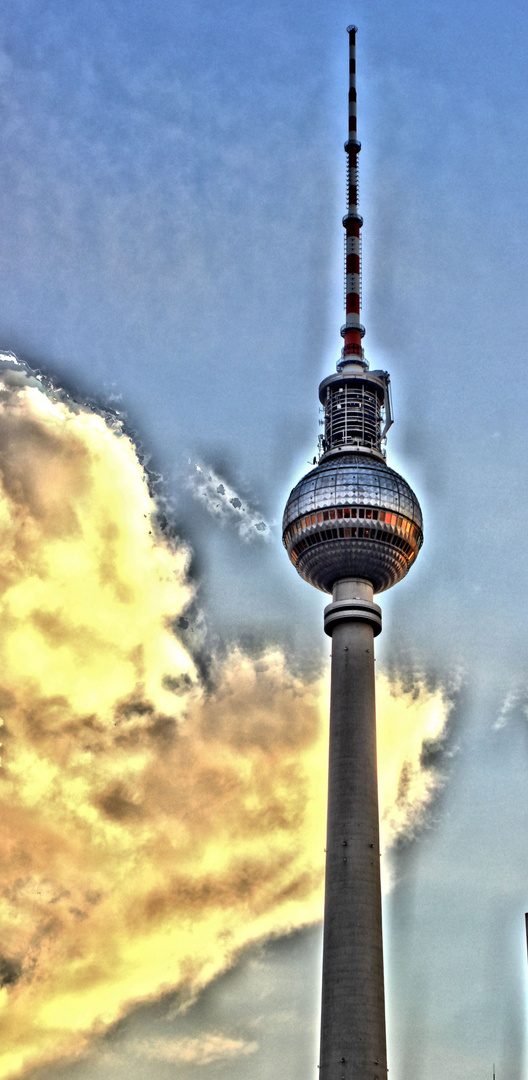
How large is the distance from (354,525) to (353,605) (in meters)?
9.08

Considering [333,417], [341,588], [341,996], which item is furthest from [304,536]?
[341,996]

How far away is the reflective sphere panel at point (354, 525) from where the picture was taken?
127938 mm

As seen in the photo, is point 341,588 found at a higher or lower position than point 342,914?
higher

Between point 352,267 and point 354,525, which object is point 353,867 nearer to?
point 354,525

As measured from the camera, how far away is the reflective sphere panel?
420 ft

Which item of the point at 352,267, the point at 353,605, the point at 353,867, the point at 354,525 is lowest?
the point at 353,867

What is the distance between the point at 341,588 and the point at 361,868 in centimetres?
3214

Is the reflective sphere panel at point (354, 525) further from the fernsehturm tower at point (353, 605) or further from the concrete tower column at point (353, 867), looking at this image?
the concrete tower column at point (353, 867)

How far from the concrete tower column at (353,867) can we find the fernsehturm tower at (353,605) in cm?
10

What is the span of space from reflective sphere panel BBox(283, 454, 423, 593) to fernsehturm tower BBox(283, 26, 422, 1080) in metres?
0.16

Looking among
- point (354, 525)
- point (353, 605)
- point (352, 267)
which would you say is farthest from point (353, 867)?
point (352, 267)

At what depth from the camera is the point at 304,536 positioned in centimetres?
13100

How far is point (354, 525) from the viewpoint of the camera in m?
127

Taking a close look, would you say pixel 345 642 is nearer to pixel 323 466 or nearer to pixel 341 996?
pixel 323 466
